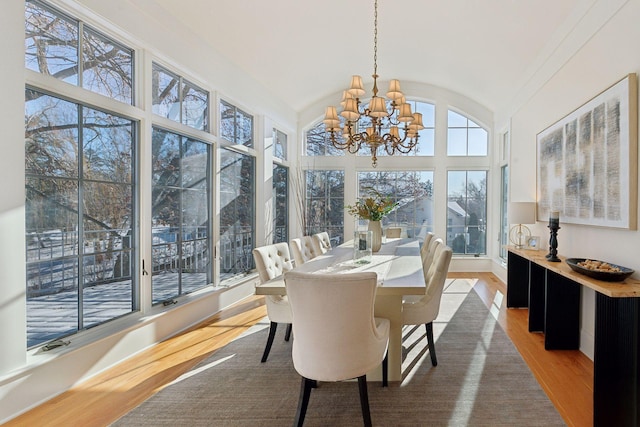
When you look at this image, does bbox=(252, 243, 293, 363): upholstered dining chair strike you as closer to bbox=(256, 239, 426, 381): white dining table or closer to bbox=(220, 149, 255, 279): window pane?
bbox=(256, 239, 426, 381): white dining table

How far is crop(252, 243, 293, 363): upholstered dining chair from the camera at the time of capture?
9.25ft

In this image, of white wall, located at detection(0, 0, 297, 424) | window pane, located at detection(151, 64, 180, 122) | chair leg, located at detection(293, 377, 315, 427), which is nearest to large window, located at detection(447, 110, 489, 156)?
white wall, located at detection(0, 0, 297, 424)

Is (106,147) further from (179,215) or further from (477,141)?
(477,141)

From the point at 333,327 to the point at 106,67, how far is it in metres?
2.84

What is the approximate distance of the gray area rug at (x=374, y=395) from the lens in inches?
83.3

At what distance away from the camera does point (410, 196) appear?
7.25 meters

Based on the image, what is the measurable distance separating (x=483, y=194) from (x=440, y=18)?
3.79 meters

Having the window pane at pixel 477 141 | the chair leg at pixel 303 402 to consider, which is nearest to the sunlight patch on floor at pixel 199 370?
the chair leg at pixel 303 402

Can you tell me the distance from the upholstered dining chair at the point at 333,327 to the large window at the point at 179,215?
220 centimetres

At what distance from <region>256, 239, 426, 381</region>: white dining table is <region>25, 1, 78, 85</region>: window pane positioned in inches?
83.7

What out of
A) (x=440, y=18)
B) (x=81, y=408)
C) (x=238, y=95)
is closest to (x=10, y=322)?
(x=81, y=408)

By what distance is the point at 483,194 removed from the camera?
705 cm

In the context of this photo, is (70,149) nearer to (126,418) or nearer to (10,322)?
(10,322)

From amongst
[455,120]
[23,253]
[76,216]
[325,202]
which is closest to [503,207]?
[455,120]
